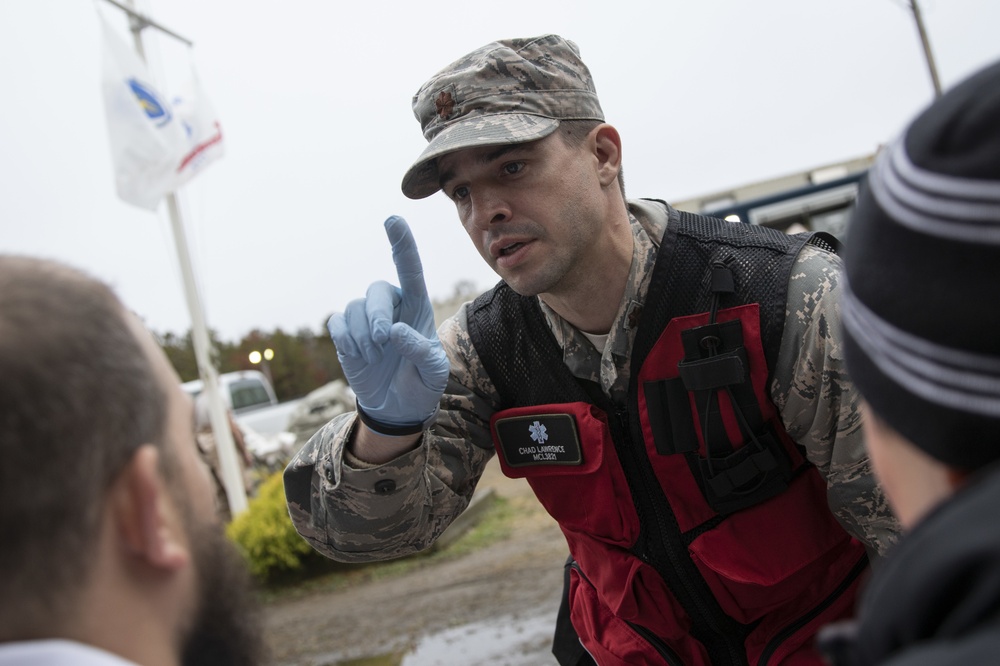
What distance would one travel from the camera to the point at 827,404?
1.98m

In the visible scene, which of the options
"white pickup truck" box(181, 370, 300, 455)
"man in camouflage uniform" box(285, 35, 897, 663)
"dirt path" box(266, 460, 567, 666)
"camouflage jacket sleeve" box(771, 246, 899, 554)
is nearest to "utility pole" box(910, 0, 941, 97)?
"dirt path" box(266, 460, 567, 666)

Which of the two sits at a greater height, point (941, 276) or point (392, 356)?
point (941, 276)

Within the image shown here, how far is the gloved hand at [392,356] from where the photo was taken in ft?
6.85

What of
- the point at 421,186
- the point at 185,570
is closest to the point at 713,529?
the point at 421,186

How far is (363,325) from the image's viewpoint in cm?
213

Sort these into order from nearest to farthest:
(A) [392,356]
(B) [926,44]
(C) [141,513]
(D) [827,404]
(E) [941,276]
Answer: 1. (E) [941,276]
2. (C) [141,513]
3. (D) [827,404]
4. (A) [392,356]
5. (B) [926,44]

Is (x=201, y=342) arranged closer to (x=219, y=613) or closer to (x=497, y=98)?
(x=497, y=98)

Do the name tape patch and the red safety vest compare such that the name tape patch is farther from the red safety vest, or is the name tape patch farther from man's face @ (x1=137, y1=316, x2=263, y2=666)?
man's face @ (x1=137, y1=316, x2=263, y2=666)

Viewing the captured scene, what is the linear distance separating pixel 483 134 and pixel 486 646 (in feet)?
10.9

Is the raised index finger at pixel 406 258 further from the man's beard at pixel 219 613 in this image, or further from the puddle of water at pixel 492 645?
the puddle of water at pixel 492 645

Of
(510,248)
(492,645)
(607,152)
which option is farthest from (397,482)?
(492,645)

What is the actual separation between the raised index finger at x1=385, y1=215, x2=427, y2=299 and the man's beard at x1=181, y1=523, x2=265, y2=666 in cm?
102

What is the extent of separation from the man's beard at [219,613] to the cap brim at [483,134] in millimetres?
1258

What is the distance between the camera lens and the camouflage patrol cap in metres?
2.27
